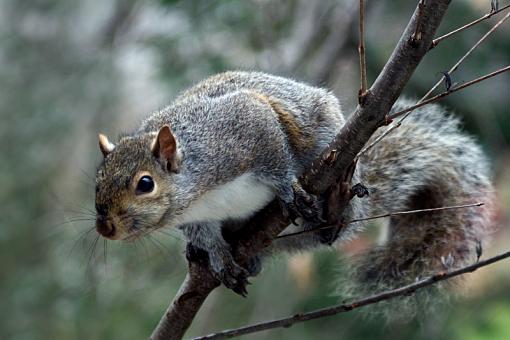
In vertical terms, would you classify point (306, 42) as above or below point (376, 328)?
above

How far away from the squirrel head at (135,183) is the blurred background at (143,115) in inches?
42.4

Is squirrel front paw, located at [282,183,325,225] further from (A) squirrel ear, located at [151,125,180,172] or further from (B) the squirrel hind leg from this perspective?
(A) squirrel ear, located at [151,125,180,172]

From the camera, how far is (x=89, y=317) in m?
4.55

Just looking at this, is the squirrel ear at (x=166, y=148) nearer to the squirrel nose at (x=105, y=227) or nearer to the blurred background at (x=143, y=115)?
the squirrel nose at (x=105, y=227)

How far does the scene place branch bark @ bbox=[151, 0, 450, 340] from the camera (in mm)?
2158

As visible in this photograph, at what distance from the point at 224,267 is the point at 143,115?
1167mm

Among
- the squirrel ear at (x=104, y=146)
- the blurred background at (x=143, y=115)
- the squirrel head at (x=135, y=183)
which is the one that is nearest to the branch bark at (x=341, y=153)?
the squirrel head at (x=135, y=183)

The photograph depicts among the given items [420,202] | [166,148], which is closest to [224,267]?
[166,148]

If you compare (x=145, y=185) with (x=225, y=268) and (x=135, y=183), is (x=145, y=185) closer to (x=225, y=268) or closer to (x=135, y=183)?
(x=135, y=183)

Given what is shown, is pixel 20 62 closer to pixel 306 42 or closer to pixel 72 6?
pixel 72 6

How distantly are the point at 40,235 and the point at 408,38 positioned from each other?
12.3 feet

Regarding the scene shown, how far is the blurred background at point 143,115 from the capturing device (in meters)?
4.29

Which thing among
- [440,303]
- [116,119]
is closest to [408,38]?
[440,303]

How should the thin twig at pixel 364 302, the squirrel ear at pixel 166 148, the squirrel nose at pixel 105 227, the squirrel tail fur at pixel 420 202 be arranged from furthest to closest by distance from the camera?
the squirrel tail fur at pixel 420 202 → the squirrel ear at pixel 166 148 → the squirrel nose at pixel 105 227 → the thin twig at pixel 364 302
